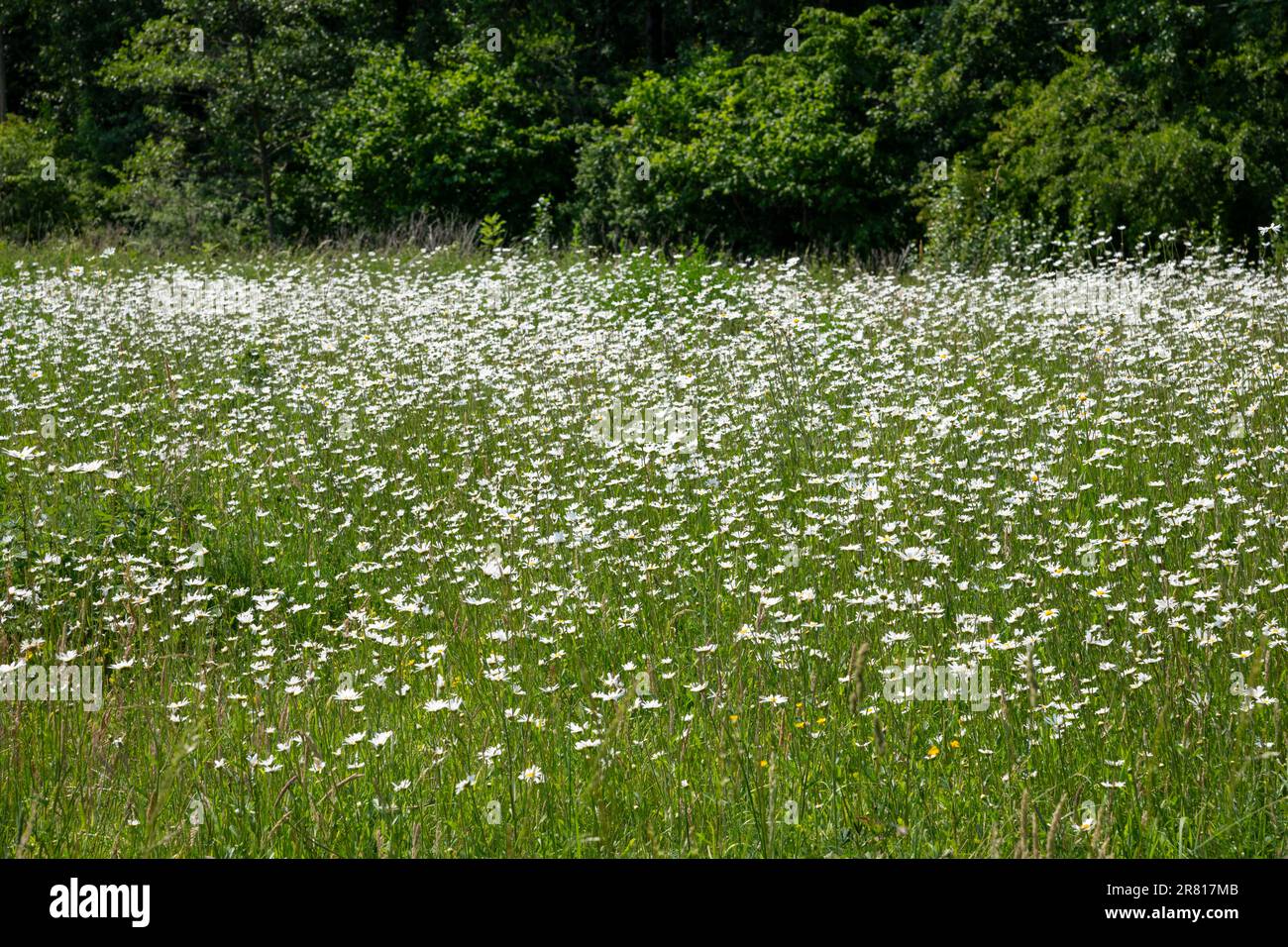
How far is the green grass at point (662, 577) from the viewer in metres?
3.13

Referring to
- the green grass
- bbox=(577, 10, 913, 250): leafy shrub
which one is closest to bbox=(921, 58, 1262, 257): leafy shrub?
bbox=(577, 10, 913, 250): leafy shrub

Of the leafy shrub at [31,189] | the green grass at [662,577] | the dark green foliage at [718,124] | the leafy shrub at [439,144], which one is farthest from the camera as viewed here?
the leafy shrub at [31,189]

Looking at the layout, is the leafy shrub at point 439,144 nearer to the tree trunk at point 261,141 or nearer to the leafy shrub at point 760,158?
the tree trunk at point 261,141

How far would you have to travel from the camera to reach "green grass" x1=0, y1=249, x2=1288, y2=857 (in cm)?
313

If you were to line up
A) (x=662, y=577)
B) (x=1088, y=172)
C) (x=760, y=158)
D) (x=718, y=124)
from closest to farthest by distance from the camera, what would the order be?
(x=662, y=577) < (x=1088, y=172) < (x=760, y=158) < (x=718, y=124)

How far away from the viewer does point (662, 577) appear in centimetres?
497

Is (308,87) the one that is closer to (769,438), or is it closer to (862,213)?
(862,213)

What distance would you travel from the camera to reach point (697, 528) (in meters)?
5.57

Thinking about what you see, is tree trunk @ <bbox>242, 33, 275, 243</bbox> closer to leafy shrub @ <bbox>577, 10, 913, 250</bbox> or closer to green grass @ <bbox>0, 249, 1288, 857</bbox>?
leafy shrub @ <bbox>577, 10, 913, 250</bbox>

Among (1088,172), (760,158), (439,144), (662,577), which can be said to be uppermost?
→ (439,144)

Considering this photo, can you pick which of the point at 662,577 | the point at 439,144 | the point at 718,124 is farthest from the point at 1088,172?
the point at 662,577

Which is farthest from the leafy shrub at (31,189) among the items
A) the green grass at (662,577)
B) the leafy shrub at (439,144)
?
the green grass at (662,577)

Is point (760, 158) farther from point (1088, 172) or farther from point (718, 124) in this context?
point (1088, 172)

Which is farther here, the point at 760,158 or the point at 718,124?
the point at 718,124
